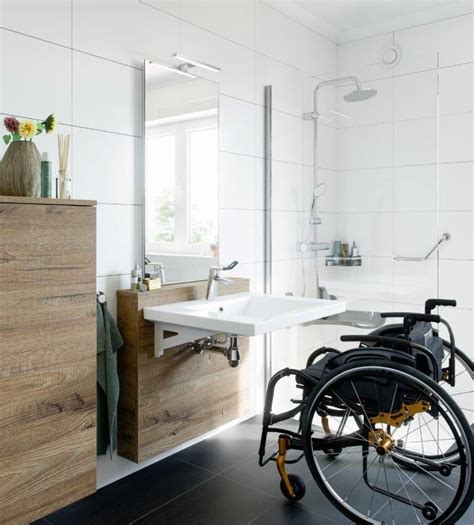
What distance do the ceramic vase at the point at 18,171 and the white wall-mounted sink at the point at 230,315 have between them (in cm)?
70

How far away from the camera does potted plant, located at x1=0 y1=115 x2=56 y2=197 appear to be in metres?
1.69

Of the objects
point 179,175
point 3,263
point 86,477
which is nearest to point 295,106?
point 179,175

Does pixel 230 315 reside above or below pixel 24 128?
below

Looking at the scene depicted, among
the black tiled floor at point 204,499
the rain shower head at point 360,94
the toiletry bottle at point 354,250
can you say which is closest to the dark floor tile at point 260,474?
the black tiled floor at point 204,499

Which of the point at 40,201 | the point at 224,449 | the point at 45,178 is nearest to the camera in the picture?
the point at 40,201

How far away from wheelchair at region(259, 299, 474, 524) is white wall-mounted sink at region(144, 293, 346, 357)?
0.65 ft

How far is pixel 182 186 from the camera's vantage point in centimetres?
242

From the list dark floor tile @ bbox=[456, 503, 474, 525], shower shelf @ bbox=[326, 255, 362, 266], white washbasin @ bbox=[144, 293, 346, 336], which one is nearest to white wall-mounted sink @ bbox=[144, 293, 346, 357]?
white washbasin @ bbox=[144, 293, 346, 336]

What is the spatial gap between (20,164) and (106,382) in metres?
0.87

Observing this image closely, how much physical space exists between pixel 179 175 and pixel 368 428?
1330 millimetres

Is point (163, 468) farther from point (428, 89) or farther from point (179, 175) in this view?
point (428, 89)

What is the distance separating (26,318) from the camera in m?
1.66

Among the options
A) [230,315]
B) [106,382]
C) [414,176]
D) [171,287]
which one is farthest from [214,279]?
[414,176]

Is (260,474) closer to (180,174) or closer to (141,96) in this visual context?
(180,174)
